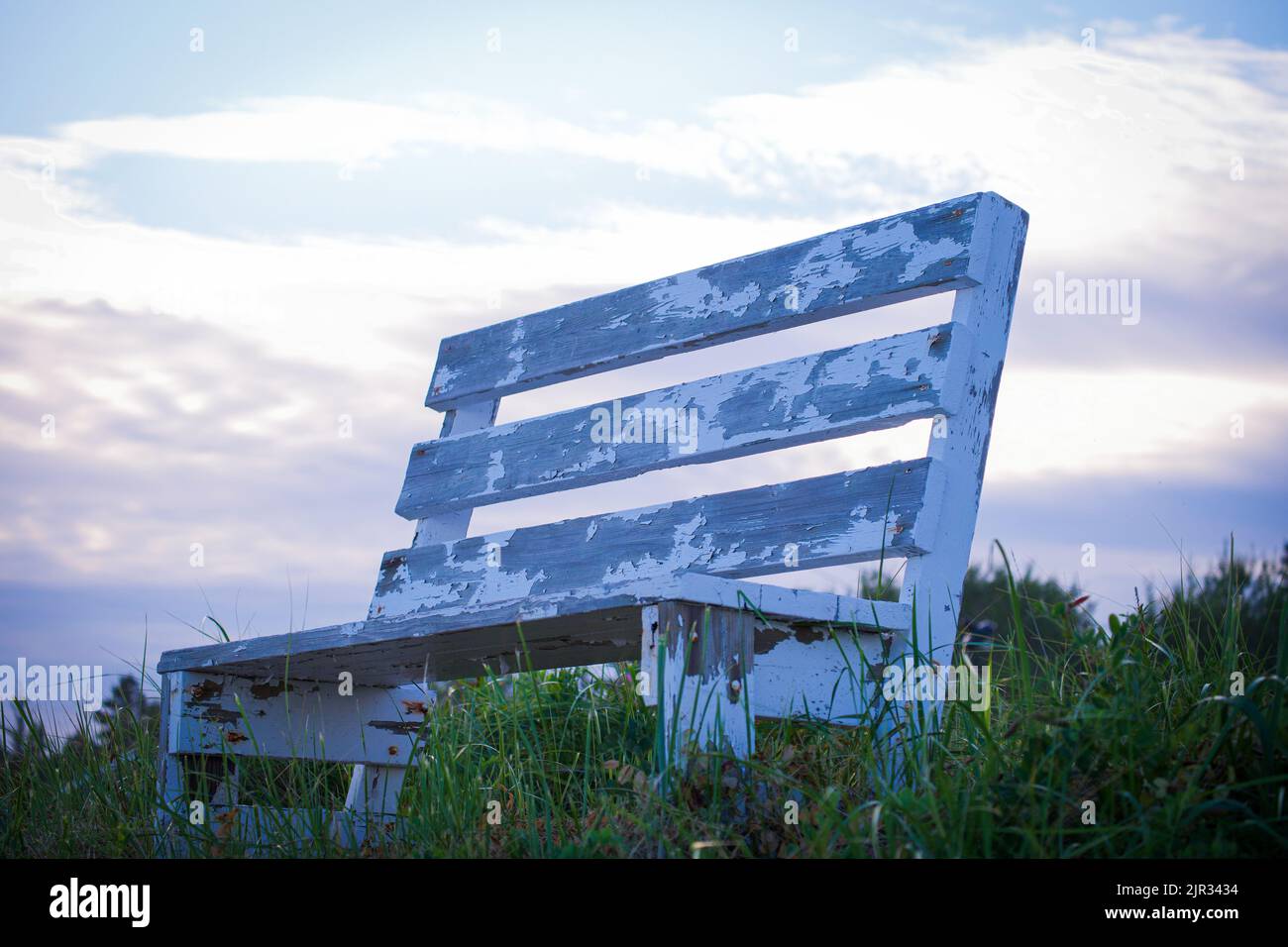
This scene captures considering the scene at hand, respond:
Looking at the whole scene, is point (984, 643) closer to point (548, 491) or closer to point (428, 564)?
point (548, 491)

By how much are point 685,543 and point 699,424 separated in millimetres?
301

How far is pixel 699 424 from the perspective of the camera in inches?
113

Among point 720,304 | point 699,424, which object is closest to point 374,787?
point 699,424

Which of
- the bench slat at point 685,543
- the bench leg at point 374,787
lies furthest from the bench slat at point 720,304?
the bench leg at point 374,787

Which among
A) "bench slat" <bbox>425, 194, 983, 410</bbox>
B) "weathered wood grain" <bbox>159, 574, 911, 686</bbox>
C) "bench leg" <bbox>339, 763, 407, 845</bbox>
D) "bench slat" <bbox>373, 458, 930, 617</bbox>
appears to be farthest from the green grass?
"bench slat" <bbox>425, 194, 983, 410</bbox>

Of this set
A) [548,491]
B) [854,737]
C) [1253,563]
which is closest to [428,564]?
[548,491]

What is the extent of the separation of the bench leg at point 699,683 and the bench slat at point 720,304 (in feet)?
3.27

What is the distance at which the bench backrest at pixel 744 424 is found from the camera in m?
2.48

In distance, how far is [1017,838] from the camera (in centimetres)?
159

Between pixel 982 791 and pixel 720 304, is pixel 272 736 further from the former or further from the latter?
pixel 982 791

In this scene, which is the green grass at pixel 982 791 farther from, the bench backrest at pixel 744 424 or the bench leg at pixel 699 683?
the bench backrest at pixel 744 424
